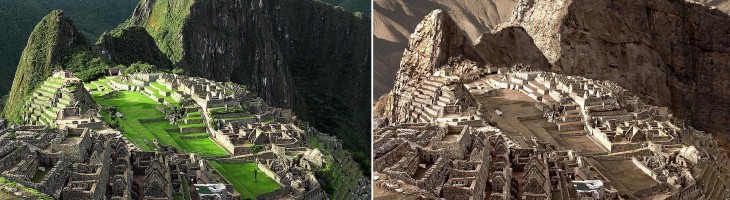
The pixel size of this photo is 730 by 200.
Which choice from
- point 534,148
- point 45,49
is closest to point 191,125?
point 534,148

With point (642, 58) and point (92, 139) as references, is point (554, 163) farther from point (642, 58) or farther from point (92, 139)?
point (642, 58)

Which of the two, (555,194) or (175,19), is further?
(175,19)

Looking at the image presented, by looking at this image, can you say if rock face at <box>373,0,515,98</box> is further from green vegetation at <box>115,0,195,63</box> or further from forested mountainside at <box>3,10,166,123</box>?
green vegetation at <box>115,0,195,63</box>

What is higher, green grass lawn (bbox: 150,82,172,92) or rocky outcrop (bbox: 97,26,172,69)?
rocky outcrop (bbox: 97,26,172,69)

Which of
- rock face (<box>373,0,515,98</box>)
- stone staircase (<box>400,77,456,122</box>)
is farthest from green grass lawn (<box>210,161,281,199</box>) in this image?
rock face (<box>373,0,515,98</box>)

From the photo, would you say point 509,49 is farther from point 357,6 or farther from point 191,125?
point 357,6

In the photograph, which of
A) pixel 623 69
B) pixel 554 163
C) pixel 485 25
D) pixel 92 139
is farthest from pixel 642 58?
pixel 92 139
